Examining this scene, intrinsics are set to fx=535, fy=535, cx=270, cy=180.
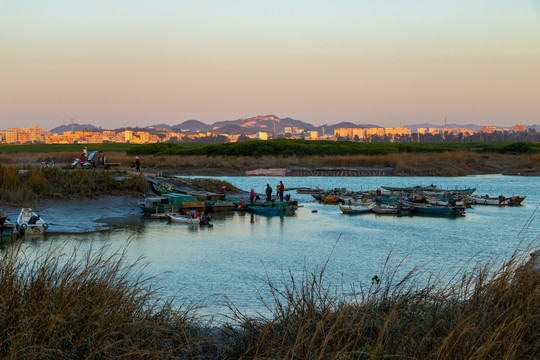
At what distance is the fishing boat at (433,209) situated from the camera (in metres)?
34.7

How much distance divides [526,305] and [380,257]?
Result: 12.8 metres

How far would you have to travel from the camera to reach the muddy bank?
25.7 metres

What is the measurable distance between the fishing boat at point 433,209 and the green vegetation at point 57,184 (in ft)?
59.2

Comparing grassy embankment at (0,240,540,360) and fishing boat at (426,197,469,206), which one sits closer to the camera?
grassy embankment at (0,240,540,360)

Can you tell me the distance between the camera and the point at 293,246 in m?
22.5

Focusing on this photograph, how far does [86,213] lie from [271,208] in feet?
37.5

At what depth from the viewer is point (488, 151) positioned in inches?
4043

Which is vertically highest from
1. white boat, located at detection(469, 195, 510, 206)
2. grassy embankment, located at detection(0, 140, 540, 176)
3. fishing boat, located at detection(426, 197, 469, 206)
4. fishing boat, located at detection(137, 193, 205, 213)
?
grassy embankment, located at detection(0, 140, 540, 176)

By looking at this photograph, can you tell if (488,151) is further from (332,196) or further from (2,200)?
(2,200)

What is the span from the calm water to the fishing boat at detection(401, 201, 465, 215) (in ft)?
4.00

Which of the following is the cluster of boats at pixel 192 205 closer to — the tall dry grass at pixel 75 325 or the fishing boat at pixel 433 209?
the fishing boat at pixel 433 209

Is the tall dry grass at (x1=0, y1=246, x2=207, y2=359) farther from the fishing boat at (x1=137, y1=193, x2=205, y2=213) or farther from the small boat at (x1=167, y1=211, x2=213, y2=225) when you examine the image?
the fishing boat at (x1=137, y1=193, x2=205, y2=213)

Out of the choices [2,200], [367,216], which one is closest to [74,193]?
[2,200]

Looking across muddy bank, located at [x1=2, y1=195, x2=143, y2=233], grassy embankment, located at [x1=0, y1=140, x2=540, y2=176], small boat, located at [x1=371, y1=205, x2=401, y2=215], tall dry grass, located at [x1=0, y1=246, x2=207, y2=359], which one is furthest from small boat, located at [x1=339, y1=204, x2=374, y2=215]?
grassy embankment, located at [x1=0, y1=140, x2=540, y2=176]
